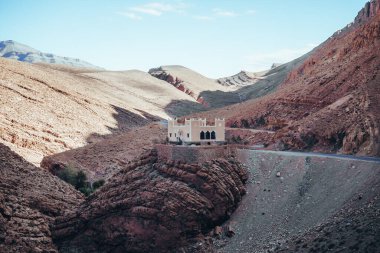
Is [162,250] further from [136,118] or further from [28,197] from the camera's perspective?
[136,118]

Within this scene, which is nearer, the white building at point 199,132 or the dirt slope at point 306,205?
the dirt slope at point 306,205

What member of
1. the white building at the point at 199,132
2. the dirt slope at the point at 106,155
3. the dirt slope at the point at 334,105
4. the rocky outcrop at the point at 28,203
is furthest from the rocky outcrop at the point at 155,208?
the dirt slope at the point at 106,155

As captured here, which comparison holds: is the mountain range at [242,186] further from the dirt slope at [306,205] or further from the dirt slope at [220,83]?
the dirt slope at [220,83]

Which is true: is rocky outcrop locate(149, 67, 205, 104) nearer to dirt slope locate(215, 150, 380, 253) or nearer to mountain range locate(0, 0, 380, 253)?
mountain range locate(0, 0, 380, 253)

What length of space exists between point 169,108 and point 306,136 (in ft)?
206

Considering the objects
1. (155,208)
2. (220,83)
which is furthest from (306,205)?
(220,83)

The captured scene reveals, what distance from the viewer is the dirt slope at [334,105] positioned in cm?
4284

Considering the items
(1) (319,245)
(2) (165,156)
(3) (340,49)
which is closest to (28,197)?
(2) (165,156)

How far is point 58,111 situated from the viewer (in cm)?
7075

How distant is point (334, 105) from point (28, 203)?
26564 mm

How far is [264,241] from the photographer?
33094 millimetres

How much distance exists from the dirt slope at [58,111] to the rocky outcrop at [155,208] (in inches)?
721

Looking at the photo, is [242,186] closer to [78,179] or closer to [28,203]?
[28,203]

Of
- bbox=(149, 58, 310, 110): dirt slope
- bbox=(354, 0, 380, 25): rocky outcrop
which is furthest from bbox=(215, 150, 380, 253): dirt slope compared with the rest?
bbox=(149, 58, 310, 110): dirt slope
